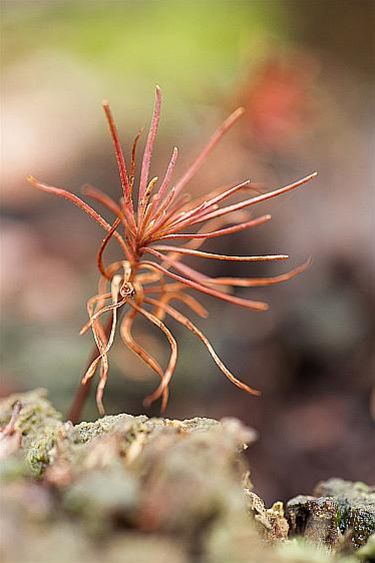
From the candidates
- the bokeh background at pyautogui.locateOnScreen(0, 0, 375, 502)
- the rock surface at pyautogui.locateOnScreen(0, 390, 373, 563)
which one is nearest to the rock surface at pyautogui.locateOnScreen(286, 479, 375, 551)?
the rock surface at pyautogui.locateOnScreen(0, 390, 373, 563)

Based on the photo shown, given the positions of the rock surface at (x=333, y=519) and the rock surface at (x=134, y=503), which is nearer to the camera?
the rock surface at (x=134, y=503)

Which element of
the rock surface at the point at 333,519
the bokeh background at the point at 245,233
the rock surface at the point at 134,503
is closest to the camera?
the rock surface at the point at 134,503

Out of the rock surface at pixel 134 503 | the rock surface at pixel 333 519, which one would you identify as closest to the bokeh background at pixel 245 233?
the rock surface at pixel 333 519

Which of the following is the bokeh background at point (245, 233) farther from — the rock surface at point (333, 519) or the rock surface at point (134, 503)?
the rock surface at point (134, 503)

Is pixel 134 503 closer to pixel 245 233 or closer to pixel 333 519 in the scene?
pixel 333 519

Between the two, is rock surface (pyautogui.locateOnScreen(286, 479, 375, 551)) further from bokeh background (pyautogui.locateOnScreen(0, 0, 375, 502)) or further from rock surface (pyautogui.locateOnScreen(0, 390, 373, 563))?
bokeh background (pyautogui.locateOnScreen(0, 0, 375, 502))

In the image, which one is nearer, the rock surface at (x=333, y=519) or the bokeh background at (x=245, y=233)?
the rock surface at (x=333, y=519)

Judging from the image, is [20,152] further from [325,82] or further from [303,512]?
[303,512]

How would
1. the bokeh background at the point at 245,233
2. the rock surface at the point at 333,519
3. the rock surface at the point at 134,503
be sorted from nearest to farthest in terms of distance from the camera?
the rock surface at the point at 134,503 < the rock surface at the point at 333,519 < the bokeh background at the point at 245,233
